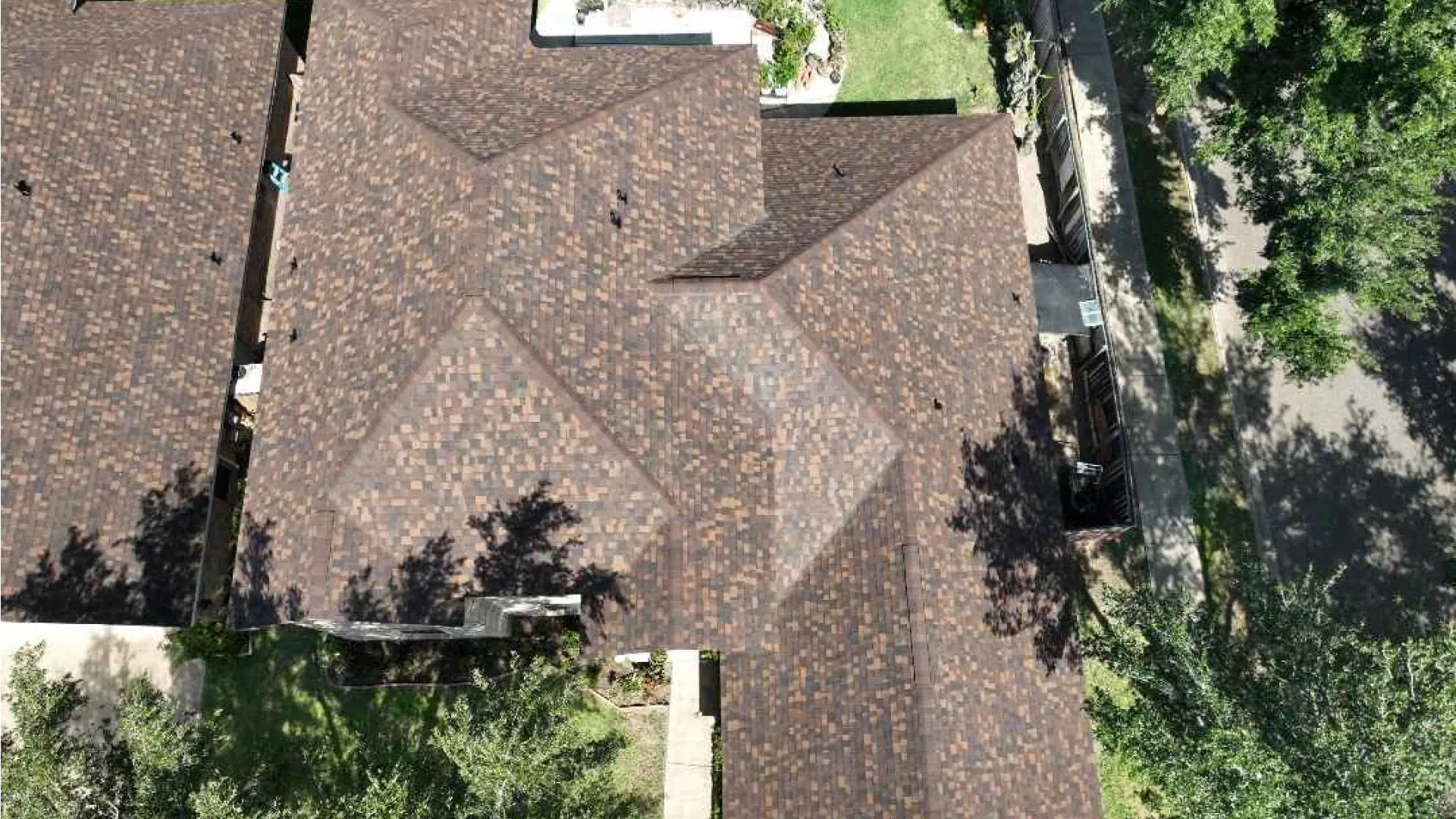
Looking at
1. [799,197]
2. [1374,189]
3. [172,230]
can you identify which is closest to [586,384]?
[799,197]

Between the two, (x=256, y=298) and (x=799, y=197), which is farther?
(x=256, y=298)

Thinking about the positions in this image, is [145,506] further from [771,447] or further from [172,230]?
[771,447]

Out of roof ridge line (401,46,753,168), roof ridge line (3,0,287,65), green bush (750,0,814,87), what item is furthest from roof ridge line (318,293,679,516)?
roof ridge line (3,0,287,65)

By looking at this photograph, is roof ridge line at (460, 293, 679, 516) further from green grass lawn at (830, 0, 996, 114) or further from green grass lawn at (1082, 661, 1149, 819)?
green grass lawn at (830, 0, 996, 114)

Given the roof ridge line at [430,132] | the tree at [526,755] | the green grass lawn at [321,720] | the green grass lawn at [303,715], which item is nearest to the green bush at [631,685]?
the green grass lawn at [321,720]

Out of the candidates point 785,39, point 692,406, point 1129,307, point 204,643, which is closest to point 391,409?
point 692,406

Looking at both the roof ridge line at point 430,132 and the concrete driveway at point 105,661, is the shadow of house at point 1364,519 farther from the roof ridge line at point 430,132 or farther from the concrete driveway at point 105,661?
the concrete driveway at point 105,661
